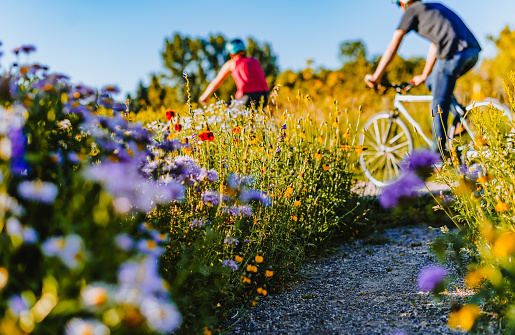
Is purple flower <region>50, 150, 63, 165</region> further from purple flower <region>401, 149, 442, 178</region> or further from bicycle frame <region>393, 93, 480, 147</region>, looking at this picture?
bicycle frame <region>393, 93, 480, 147</region>

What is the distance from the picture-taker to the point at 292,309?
231 centimetres

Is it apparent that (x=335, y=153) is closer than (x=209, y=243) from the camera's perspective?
No

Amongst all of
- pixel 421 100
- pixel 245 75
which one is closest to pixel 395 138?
pixel 421 100

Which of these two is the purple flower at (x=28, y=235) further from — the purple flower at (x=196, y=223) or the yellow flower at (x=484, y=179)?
the yellow flower at (x=484, y=179)

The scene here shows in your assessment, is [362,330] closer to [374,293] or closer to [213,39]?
[374,293]

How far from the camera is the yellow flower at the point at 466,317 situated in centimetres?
149

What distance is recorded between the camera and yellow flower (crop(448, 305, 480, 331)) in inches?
58.7

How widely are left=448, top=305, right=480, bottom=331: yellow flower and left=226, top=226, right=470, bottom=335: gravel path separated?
4.3 inches

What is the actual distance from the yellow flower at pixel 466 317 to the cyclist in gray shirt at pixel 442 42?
2100mm

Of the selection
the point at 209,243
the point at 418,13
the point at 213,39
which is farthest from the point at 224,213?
the point at 213,39

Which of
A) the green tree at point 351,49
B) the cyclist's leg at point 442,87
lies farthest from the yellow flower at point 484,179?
the green tree at point 351,49

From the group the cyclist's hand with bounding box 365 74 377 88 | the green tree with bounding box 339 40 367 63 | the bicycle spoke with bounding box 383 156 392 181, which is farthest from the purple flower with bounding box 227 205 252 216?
the green tree with bounding box 339 40 367 63

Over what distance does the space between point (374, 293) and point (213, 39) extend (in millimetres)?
32468

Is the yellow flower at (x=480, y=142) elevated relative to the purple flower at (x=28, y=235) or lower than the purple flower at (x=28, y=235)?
elevated
